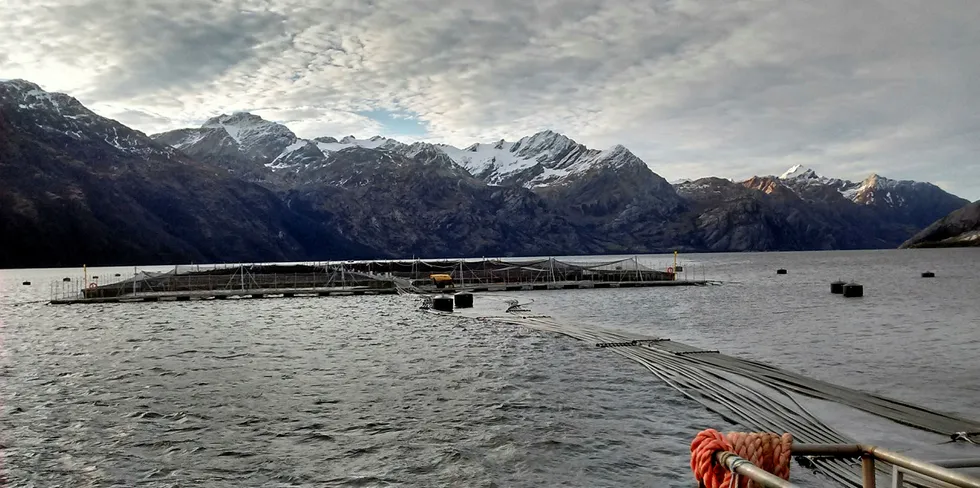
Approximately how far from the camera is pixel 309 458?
16.8 m

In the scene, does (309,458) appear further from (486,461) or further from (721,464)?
(721,464)

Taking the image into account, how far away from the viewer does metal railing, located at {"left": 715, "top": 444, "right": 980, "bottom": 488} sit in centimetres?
600

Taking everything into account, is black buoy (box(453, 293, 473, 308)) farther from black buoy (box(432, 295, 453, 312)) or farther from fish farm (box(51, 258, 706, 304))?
fish farm (box(51, 258, 706, 304))

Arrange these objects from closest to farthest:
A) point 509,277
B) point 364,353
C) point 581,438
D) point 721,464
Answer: point 721,464
point 581,438
point 364,353
point 509,277

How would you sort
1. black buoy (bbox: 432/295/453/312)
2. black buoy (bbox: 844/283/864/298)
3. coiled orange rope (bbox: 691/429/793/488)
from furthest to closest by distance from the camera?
black buoy (bbox: 844/283/864/298) → black buoy (bbox: 432/295/453/312) → coiled orange rope (bbox: 691/429/793/488)

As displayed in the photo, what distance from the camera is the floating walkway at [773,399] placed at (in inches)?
680

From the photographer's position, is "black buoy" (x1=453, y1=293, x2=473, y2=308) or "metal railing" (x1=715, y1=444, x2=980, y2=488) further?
"black buoy" (x1=453, y1=293, x2=473, y2=308)

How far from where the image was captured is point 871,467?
7.72 meters

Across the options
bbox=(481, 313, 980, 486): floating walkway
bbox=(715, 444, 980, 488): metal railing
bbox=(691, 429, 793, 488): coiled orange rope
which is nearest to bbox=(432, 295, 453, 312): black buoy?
bbox=(481, 313, 980, 486): floating walkway

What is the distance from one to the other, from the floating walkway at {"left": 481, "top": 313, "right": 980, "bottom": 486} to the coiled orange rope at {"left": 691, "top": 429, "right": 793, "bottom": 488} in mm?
7203

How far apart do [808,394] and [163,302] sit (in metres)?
81.2

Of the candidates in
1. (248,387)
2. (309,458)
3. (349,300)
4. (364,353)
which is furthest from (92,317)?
(309,458)

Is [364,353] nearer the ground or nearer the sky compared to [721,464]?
nearer the ground

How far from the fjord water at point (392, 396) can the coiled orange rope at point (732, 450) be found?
23.3 ft
